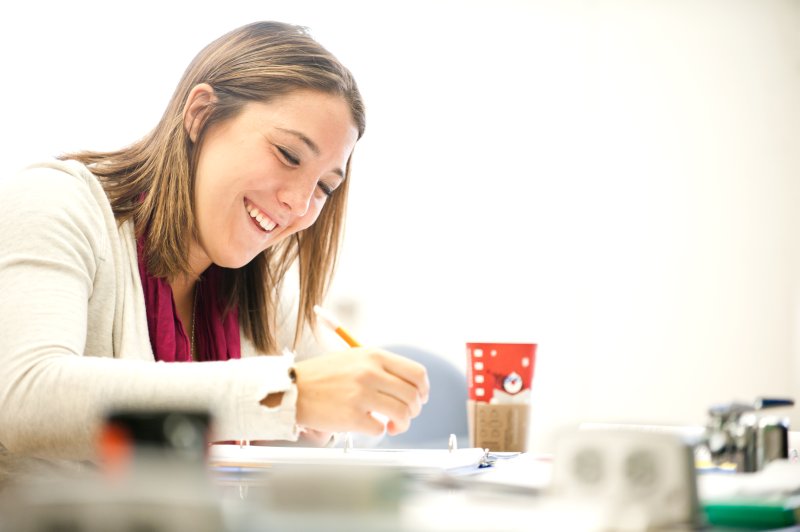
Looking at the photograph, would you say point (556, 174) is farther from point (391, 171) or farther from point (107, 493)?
point (107, 493)

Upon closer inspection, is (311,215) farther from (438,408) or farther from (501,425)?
(438,408)

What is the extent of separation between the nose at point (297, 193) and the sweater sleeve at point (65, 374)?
0.37 m

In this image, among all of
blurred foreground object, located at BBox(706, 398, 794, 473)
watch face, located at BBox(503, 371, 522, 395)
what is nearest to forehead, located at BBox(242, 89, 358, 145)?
watch face, located at BBox(503, 371, 522, 395)

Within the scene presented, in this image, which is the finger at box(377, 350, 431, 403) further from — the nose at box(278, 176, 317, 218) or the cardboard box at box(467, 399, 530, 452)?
the nose at box(278, 176, 317, 218)

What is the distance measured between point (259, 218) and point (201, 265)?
169 millimetres

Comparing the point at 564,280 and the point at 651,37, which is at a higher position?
the point at 651,37

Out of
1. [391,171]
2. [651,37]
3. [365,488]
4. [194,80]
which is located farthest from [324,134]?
[651,37]

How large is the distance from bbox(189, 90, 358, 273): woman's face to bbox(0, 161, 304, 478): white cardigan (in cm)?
18

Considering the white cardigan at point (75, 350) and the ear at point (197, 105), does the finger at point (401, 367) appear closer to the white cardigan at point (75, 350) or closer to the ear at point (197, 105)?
the white cardigan at point (75, 350)

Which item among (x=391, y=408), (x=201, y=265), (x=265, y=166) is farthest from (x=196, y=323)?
(x=391, y=408)

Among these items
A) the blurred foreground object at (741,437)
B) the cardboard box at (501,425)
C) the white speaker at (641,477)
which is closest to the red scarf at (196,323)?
the cardboard box at (501,425)

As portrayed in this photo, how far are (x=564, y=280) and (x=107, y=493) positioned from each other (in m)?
3.08

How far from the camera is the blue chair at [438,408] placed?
2086 mm

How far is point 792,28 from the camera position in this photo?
325cm
